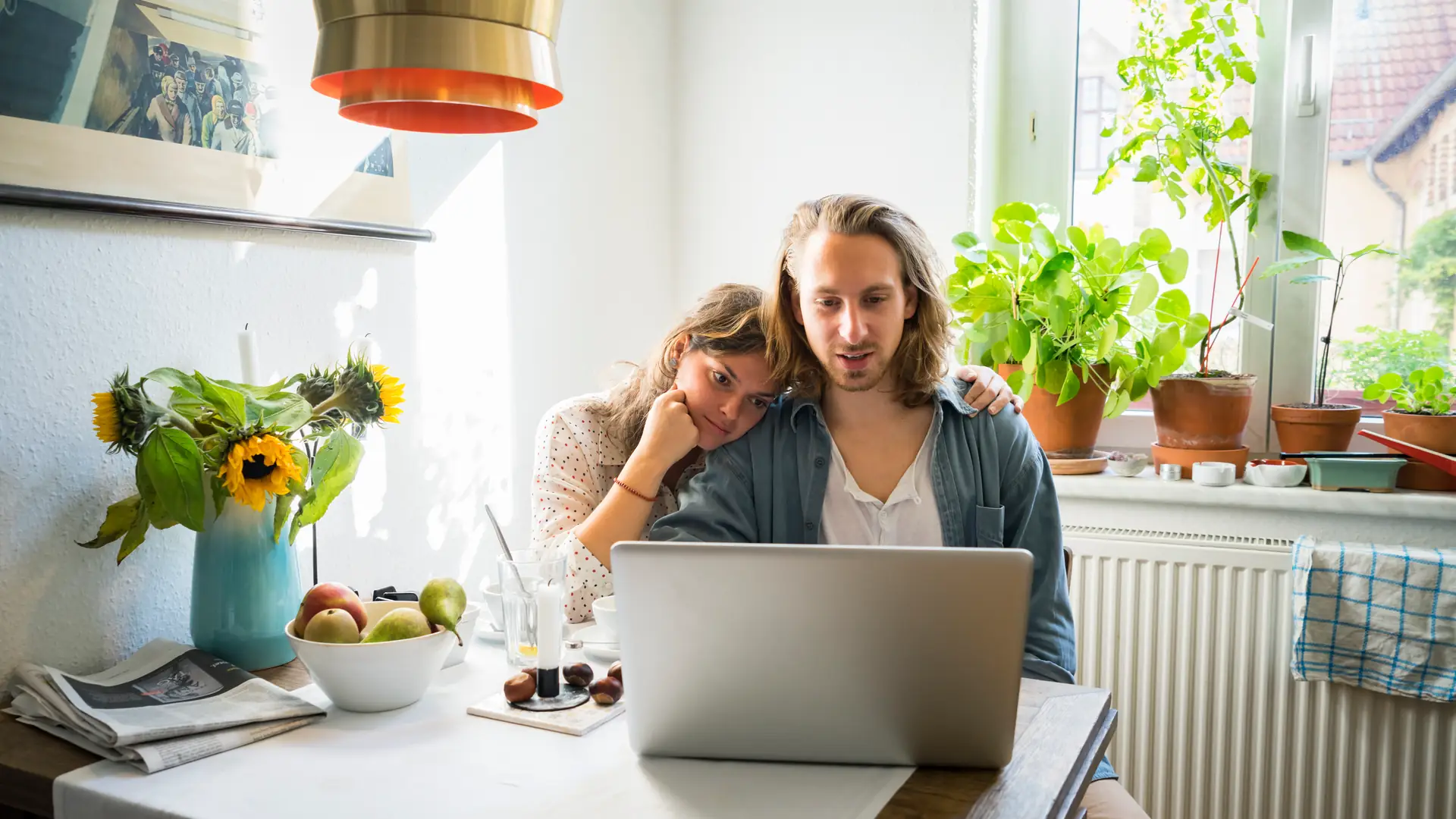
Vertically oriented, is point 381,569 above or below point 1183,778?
above

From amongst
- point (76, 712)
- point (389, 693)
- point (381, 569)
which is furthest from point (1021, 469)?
point (76, 712)

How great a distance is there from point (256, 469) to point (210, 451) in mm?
61

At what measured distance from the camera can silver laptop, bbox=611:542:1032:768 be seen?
0.95 m

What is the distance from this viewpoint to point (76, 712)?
116 cm

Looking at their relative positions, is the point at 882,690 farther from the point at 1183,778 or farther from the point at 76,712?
the point at 1183,778

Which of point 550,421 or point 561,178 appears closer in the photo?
point 550,421

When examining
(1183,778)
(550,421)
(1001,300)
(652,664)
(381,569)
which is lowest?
(1183,778)

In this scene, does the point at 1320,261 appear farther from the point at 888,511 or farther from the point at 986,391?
the point at 888,511

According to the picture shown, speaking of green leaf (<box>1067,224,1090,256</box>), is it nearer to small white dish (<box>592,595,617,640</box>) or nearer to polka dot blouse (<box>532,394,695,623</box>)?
polka dot blouse (<box>532,394,695,623</box>)

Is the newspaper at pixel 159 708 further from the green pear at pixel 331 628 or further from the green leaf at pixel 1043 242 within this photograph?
the green leaf at pixel 1043 242

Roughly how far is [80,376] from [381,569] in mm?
634

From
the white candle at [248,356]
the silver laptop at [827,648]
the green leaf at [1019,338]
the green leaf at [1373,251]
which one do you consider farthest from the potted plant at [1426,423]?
the white candle at [248,356]

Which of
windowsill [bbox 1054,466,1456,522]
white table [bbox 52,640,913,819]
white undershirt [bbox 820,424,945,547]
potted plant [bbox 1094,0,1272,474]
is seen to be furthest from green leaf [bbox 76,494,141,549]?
potted plant [bbox 1094,0,1272,474]

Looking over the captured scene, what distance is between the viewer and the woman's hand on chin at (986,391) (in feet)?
5.41
